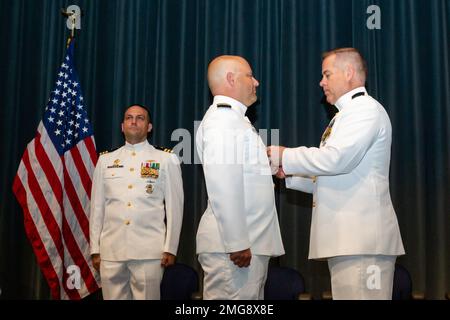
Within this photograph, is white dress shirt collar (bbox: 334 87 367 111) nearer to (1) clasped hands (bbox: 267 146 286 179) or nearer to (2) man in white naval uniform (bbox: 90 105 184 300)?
(1) clasped hands (bbox: 267 146 286 179)

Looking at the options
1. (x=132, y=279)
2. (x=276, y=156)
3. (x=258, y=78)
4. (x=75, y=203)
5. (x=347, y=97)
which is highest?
(x=258, y=78)

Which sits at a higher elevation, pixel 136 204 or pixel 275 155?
pixel 275 155

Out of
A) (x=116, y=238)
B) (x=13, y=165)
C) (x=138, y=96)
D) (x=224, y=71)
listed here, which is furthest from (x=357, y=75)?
(x=13, y=165)

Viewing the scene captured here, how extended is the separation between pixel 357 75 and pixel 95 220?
1950 mm

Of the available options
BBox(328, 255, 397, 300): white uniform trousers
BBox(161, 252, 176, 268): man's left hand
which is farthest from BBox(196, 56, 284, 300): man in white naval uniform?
BBox(161, 252, 176, 268): man's left hand

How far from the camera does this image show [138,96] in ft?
14.1

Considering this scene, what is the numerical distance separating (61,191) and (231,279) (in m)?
2.05

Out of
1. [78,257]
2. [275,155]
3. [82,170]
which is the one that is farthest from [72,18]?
[275,155]

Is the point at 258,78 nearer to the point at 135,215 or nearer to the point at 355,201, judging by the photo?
the point at 135,215

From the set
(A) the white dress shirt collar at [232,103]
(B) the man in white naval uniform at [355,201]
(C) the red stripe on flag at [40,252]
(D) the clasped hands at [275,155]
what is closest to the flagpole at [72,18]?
(C) the red stripe on flag at [40,252]

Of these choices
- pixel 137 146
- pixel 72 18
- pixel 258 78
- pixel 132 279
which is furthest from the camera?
pixel 72 18

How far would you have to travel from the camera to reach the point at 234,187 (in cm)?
232

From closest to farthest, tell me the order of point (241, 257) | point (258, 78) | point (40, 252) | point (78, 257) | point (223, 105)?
point (241, 257)
point (223, 105)
point (40, 252)
point (78, 257)
point (258, 78)

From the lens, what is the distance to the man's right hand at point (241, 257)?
2289 millimetres
